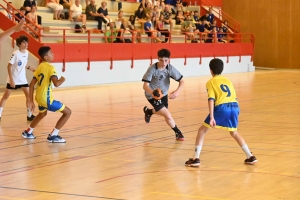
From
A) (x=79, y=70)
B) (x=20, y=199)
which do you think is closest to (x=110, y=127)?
(x=20, y=199)

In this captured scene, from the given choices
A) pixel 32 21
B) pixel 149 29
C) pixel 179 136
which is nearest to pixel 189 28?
pixel 149 29

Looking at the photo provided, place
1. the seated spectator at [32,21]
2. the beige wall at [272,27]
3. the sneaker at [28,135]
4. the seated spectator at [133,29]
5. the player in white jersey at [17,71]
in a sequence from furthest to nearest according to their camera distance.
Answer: the beige wall at [272,27] < the seated spectator at [133,29] < the seated spectator at [32,21] < the player in white jersey at [17,71] < the sneaker at [28,135]

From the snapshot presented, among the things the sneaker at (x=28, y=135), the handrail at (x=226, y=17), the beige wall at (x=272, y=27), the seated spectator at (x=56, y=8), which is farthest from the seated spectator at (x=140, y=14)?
the sneaker at (x=28, y=135)

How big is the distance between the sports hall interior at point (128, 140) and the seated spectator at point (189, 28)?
2534 mm

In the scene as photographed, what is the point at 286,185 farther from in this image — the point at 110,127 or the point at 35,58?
the point at 35,58

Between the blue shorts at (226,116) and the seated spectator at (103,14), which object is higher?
the seated spectator at (103,14)

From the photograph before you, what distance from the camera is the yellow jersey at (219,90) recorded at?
8367mm

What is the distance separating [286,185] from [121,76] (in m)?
18.8

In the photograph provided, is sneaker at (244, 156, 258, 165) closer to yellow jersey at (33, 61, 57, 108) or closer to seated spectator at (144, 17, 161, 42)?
yellow jersey at (33, 61, 57, 108)

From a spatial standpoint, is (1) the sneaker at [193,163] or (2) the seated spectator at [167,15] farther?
(2) the seated spectator at [167,15]

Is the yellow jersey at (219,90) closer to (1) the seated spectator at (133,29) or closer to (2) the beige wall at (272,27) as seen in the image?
(1) the seated spectator at (133,29)

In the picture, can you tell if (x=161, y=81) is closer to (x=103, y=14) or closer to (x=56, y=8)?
(x=56, y=8)

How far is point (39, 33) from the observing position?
22.0m

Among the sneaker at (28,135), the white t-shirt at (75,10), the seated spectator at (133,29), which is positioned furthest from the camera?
the seated spectator at (133,29)
